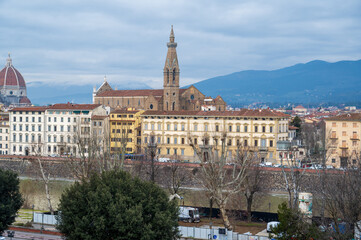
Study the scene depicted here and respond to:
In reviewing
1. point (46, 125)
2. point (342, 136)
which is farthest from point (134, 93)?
point (342, 136)

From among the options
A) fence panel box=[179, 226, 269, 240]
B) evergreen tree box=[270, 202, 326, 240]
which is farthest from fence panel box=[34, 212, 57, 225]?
evergreen tree box=[270, 202, 326, 240]

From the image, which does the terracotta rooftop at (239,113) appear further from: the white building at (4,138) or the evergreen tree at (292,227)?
the evergreen tree at (292,227)

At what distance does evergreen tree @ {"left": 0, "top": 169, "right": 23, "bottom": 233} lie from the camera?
30688 millimetres

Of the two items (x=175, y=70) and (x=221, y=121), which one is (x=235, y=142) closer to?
(x=221, y=121)

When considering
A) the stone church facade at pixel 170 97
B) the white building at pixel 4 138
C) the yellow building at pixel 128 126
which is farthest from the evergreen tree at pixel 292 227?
the stone church facade at pixel 170 97

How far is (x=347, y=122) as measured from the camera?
236ft

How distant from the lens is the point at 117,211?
25984 mm

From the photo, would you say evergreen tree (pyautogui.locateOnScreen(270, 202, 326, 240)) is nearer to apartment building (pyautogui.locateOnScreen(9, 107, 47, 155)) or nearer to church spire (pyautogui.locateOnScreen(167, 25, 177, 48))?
apartment building (pyautogui.locateOnScreen(9, 107, 47, 155))

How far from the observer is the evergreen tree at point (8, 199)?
30688 millimetres

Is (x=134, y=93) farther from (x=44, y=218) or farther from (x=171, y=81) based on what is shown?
(x=44, y=218)

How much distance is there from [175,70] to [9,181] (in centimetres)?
6959

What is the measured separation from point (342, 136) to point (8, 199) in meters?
50.5

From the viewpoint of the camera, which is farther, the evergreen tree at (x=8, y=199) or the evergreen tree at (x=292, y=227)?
the evergreen tree at (x=8, y=199)

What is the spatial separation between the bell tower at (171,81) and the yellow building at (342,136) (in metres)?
33.5
